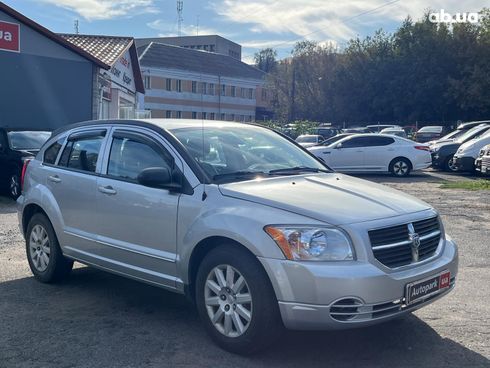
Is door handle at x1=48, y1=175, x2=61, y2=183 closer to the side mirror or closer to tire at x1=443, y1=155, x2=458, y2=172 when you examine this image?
the side mirror

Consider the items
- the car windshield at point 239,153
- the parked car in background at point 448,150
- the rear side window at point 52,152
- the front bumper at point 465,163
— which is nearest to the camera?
the car windshield at point 239,153

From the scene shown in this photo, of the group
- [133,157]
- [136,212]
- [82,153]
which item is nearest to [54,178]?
[82,153]

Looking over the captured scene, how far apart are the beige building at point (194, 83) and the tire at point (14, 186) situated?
49428mm

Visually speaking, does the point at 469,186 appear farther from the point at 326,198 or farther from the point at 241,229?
the point at 241,229

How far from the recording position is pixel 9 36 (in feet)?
68.7

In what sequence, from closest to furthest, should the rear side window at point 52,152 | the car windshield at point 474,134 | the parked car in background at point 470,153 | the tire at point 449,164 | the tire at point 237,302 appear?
the tire at point 237,302, the rear side window at point 52,152, the parked car in background at point 470,153, the car windshield at point 474,134, the tire at point 449,164

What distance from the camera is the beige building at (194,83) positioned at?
64.2 metres

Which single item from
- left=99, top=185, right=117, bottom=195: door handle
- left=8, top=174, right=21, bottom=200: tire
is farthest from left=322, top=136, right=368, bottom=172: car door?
left=99, top=185, right=117, bottom=195: door handle

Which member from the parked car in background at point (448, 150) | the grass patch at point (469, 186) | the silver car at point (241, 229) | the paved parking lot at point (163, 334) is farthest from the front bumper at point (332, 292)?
the parked car in background at point (448, 150)

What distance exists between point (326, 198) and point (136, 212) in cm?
168

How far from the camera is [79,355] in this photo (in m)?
4.46

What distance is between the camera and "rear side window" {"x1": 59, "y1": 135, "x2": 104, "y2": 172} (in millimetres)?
5996

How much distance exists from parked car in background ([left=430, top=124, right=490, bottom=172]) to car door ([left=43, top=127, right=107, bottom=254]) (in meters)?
17.3

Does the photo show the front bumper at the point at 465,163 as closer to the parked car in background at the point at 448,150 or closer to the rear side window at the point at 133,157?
the parked car in background at the point at 448,150
